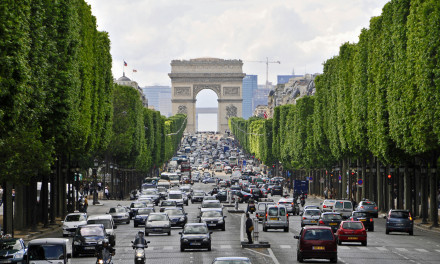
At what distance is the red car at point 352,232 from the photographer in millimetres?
53500

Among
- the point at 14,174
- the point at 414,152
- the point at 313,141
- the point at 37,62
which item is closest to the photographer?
the point at 37,62

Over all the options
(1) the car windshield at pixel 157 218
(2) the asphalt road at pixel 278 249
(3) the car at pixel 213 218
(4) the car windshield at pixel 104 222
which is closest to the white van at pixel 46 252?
(2) the asphalt road at pixel 278 249

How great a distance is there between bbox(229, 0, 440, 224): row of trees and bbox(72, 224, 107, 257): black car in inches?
906

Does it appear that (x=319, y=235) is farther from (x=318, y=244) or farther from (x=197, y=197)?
(x=197, y=197)

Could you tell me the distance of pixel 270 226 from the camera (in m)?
66.2

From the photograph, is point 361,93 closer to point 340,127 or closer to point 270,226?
point 340,127

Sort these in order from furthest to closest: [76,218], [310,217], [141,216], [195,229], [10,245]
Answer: [141,216] → [310,217] → [76,218] → [195,229] → [10,245]

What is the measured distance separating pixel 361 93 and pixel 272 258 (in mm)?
46326

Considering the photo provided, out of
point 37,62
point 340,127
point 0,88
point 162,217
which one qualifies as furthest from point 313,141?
A: point 0,88

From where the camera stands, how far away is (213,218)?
2640 inches

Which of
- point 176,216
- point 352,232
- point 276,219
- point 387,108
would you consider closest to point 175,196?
point 176,216

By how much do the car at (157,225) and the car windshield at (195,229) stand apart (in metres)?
11.5

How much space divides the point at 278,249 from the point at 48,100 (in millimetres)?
17098

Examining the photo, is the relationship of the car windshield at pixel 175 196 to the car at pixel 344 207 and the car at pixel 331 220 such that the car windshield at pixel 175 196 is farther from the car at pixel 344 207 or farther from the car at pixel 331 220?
the car at pixel 331 220
